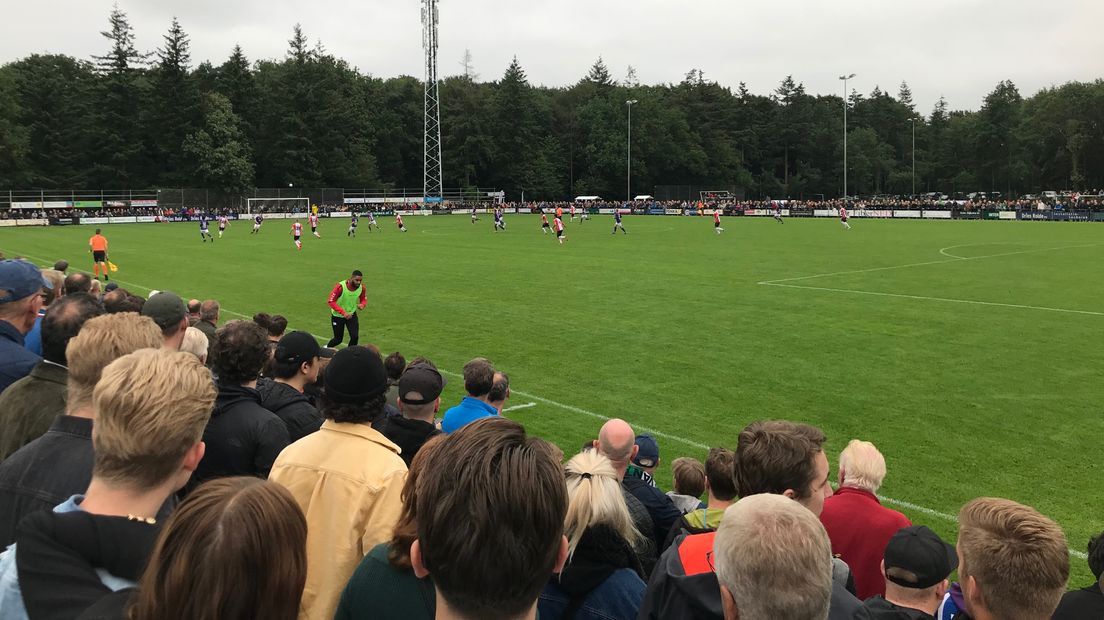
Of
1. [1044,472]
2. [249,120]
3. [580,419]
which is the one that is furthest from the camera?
[249,120]

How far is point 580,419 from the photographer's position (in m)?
10.4

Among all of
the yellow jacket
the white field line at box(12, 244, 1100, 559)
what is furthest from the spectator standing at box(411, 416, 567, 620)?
the white field line at box(12, 244, 1100, 559)

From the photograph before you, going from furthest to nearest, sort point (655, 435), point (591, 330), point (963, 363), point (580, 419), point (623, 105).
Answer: point (623, 105) → point (591, 330) → point (963, 363) → point (580, 419) → point (655, 435)

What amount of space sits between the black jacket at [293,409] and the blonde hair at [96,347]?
1.48 metres

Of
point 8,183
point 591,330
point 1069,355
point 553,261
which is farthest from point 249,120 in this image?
point 1069,355

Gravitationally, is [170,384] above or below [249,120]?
below

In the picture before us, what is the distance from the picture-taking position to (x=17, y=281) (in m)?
5.41

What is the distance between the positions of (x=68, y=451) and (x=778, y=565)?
2659mm

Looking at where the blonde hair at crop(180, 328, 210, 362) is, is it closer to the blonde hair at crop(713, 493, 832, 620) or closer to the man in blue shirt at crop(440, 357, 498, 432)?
the man in blue shirt at crop(440, 357, 498, 432)

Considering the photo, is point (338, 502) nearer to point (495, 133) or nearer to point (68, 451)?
point (68, 451)

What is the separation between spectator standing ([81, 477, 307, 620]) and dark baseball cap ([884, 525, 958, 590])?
9.27 ft

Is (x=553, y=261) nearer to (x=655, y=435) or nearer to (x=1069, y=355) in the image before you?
(x=1069, y=355)

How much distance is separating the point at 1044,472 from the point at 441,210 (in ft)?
255

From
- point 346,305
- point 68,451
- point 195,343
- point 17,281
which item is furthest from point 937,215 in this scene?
point 68,451
